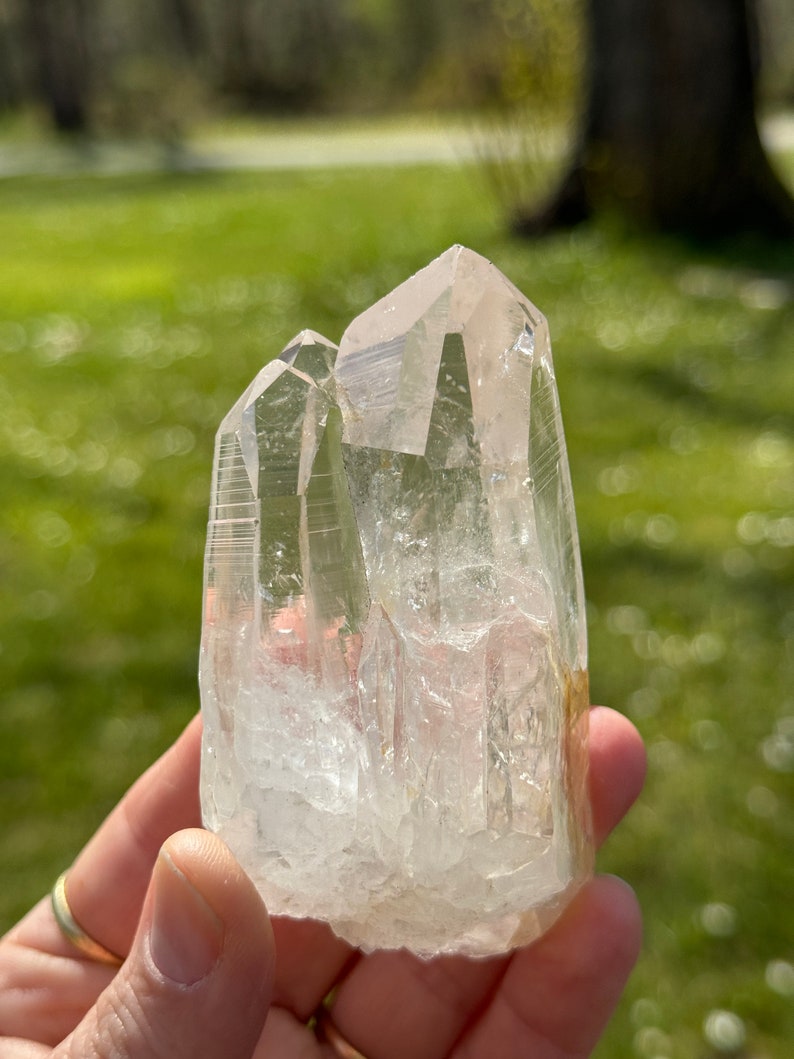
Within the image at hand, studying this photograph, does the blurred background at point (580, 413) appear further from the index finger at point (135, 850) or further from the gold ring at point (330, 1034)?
the index finger at point (135, 850)

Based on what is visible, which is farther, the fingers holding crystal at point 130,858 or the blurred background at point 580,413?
the blurred background at point 580,413

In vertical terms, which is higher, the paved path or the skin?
the skin

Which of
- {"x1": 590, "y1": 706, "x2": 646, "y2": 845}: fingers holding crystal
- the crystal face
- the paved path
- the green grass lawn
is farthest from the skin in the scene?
the paved path

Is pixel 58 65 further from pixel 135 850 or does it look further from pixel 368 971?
pixel 368 971

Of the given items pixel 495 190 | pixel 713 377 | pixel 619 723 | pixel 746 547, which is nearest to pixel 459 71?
pixel 495 190

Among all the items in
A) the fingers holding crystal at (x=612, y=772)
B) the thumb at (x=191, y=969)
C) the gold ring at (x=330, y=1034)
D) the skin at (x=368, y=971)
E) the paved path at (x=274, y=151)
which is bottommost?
the paved path at (x=274, y=151)

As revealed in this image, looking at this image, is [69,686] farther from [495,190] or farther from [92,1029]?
[495,190]

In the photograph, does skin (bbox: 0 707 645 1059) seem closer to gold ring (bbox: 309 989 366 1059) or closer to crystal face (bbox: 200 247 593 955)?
gold ring (bbox: 309 989 366 1059)

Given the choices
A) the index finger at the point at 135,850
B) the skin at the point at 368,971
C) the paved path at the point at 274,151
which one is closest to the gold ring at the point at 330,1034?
the skin at the point at 368,971
